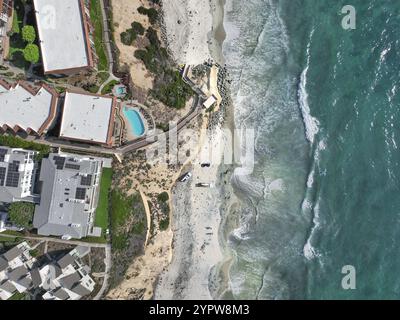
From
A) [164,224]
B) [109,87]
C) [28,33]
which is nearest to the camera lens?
[28,33]

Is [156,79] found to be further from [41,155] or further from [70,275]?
[70,275]

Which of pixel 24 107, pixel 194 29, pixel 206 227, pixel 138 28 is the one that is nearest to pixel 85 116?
pixel 24 107

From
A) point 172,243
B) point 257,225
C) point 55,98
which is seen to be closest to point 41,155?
point 55,98

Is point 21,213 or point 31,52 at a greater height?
point 31,52

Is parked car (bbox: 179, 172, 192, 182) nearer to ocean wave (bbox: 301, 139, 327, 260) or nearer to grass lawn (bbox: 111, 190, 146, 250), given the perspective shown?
grass lawn (bbox: 111, 190, 146, 250)

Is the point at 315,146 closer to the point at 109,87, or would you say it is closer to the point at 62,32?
the point at 109,87

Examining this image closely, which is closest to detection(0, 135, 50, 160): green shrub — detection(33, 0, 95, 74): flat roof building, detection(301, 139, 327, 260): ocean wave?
detection(33, 0, 95, 74): flat roof building
